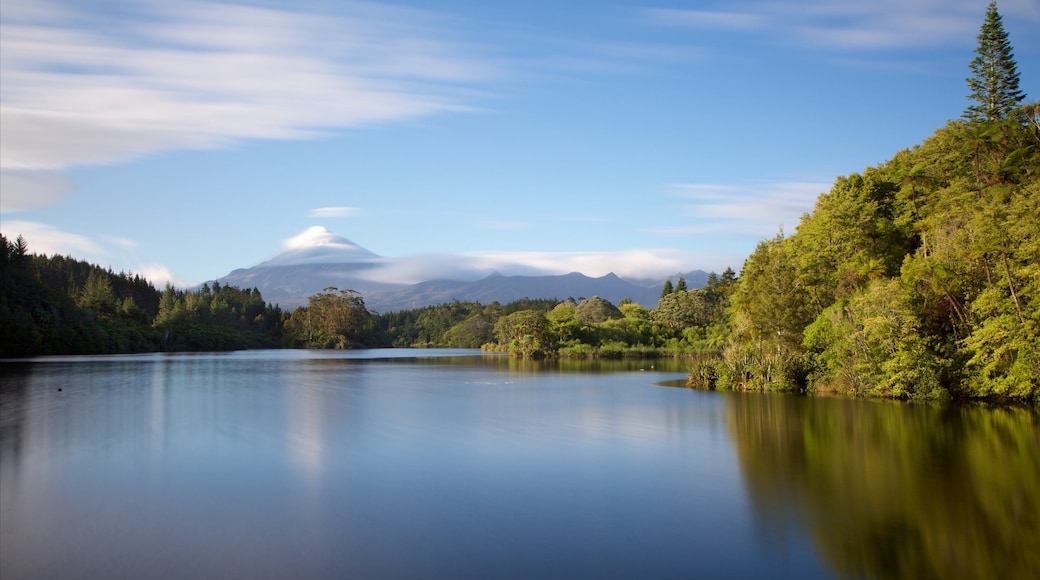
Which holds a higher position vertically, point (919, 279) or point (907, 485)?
point (919, 279)

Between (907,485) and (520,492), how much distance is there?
6.41 metres

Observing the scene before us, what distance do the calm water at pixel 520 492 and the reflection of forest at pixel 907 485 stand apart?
5 centimetres

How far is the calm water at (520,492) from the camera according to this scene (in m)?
8.46

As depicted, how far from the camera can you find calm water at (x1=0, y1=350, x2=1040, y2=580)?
846 cm

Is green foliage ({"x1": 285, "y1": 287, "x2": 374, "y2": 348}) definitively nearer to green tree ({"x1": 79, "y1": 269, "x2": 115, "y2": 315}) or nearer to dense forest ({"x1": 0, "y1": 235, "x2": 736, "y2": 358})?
dense forest ({"x1": 0, "y1": 235, "x2": 736, "y2": 358})

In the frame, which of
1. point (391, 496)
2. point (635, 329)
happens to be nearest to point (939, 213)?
point (391, 496)

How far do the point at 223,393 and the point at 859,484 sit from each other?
81.6ft

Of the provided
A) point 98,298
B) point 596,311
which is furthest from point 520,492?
point 98,298

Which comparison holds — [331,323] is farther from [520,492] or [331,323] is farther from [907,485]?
[907,485]

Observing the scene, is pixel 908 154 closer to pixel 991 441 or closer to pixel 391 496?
pixel 991 441

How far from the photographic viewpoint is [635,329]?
7244cm

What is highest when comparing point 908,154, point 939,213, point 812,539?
point 908,154

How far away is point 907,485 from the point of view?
12.1 m

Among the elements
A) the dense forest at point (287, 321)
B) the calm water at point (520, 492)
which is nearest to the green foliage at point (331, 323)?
the dense forest at point (287, 321)
